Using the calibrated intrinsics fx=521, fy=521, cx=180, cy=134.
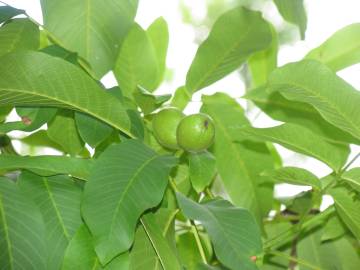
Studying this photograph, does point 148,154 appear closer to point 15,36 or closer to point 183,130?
point 183,130

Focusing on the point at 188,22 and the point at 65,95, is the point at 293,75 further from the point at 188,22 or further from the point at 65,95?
the point at 188,22

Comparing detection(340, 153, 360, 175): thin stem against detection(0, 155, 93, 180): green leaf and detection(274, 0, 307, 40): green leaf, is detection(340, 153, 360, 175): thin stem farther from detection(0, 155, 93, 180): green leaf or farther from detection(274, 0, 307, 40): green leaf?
detection(0, 155, 93, 180): green leaf

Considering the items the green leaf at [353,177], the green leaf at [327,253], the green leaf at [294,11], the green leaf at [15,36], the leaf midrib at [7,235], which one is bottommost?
the green leaf at [327,253]

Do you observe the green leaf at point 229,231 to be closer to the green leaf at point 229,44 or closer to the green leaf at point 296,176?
the green leaf at point 296,176

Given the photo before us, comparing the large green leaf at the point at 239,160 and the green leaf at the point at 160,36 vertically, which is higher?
the green leaf at the point at 160,36

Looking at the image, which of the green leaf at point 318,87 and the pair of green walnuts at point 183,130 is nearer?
the green leaf at point 318,87

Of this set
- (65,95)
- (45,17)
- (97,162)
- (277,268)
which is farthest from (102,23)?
(277,268)

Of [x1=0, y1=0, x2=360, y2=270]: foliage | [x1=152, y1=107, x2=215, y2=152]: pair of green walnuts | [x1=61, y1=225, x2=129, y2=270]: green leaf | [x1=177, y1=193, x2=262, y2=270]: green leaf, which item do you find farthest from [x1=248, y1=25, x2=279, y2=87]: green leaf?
[x1=61, y1=225, x2=129, y2=270]: green leaf

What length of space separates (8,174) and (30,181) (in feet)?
0.27

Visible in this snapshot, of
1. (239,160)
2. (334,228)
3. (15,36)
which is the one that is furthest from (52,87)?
(334,228)

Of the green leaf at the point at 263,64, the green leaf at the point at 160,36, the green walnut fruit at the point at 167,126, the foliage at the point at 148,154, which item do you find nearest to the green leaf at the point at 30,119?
the foliage at the point at 148,154

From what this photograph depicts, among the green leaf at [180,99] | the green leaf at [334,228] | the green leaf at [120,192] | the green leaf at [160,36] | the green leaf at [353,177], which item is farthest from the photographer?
the green leaf at [160,36]

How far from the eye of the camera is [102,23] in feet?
3.29

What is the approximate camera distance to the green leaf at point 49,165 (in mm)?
810
